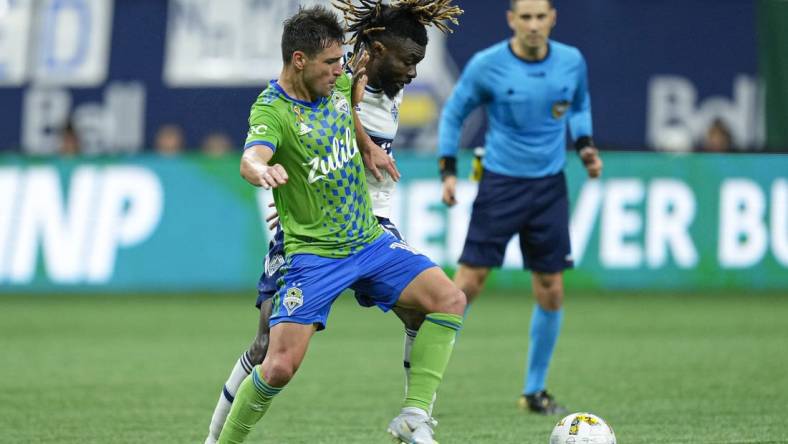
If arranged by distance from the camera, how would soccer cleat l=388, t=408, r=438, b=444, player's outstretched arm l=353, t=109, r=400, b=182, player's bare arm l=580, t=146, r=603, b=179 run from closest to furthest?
soccer cleat l=388, t=408, r=438, b=444, player's outstretched arm l=353, t=109, r=400, b=182, player's bare arm l=580, t=146, r=603, b=179

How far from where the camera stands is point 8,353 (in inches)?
425

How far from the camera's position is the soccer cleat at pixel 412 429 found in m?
5.68

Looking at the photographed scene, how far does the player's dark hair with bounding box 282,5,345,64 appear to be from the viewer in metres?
5.79

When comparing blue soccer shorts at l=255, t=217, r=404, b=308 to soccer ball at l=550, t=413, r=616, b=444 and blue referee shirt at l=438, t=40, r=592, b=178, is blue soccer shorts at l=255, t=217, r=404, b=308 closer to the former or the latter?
soccer ball at l=550, t=413, r=616, b=444

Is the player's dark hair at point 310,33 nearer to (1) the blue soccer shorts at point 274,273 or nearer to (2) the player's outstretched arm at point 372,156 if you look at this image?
(2) the player's outstretched arm at point 372,156

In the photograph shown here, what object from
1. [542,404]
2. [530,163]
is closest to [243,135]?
[530,163]

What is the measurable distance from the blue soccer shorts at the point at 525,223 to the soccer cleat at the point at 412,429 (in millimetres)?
2584

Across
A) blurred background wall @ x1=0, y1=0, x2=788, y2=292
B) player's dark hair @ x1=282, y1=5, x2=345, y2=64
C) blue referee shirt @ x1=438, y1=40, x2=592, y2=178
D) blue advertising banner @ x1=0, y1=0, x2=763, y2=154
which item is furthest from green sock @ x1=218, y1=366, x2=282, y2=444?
blue advertising banner @ x1=0, y1=0, x2=763, y2=154

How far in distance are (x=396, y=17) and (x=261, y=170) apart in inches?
59.7

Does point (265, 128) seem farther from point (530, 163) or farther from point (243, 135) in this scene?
point (243, 135)

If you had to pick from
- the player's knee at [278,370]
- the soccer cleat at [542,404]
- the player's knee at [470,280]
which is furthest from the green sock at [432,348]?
the player's knee at [470,280]

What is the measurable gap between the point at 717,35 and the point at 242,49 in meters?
6.47

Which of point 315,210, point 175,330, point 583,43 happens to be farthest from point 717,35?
point 315,210

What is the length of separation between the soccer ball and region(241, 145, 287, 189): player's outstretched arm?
1772 millimetres
